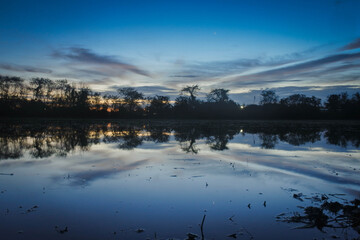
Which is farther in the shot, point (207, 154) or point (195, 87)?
point (195, 87)

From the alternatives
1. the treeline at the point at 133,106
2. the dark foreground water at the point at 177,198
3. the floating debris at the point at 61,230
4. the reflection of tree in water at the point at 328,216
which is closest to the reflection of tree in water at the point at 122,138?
the dark foreground water at the point at 177,198

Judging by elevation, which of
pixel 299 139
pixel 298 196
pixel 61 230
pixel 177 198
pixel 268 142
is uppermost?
pixel 299 139

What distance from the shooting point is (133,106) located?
78.9 m

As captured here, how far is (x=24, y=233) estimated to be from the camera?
4316 millimetres

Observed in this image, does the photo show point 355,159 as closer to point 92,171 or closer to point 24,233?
point 92,171

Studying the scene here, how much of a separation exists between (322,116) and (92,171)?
7751 cm

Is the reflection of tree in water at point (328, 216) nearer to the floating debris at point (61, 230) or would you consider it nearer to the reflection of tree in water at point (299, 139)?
the floating debris at point (61, 230)

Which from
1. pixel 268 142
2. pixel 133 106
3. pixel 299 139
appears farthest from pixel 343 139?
pixel 133 106

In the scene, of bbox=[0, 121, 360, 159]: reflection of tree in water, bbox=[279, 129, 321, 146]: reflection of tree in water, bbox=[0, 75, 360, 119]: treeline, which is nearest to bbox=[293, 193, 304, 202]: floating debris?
bbox=[0, 121, 360, 159]: reflection of tree in water

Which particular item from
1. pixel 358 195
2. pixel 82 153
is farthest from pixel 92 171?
pixel 358 195

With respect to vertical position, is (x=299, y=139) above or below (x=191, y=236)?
above

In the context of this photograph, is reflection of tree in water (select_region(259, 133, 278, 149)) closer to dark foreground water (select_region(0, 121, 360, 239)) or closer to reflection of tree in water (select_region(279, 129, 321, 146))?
reflection of tree in water (select_region(279, 129, 321, 146))

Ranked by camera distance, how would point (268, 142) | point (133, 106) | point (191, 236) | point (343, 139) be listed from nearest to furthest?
point (191, 236), point (268, 142), point (343, 139), point (133, 106)

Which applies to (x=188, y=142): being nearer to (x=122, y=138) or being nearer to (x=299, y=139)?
(x=122, y=138)
